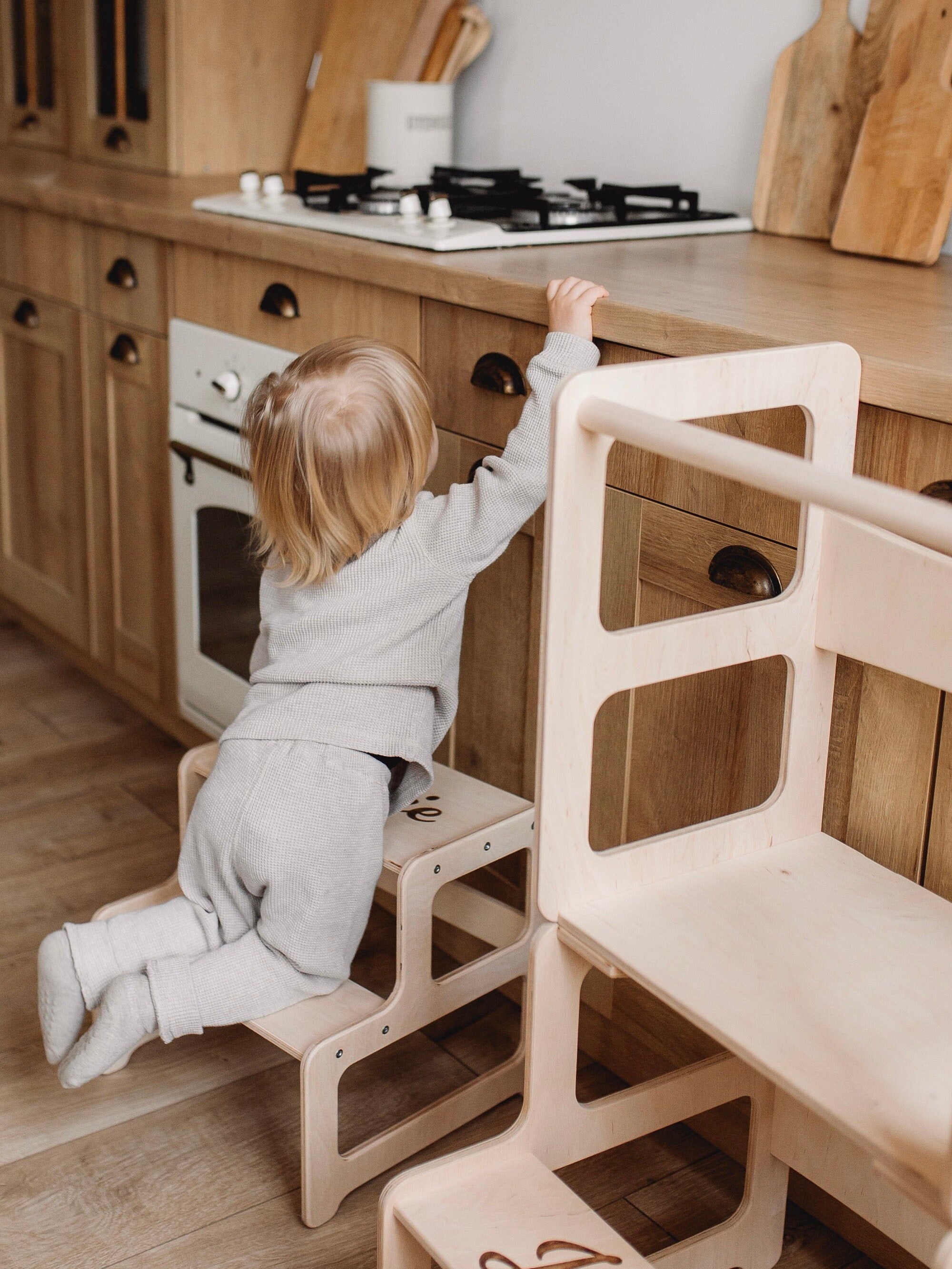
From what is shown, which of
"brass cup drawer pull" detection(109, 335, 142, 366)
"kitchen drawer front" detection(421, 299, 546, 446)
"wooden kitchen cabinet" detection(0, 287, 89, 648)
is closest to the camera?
"kitchen drawer front" detection(421, 299, 546, 446)

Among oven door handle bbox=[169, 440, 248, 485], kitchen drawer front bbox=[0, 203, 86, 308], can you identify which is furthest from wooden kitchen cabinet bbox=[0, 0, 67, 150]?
oven door handle bbox=[169, 440, 248, 485]

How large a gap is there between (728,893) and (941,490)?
353mm

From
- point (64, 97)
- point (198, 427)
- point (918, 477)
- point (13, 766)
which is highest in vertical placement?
point (64, 97)

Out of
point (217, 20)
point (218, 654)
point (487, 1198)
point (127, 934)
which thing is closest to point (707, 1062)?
point (487, 1198)

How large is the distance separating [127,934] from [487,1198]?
497 millimetres

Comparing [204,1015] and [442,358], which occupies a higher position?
[442,358]

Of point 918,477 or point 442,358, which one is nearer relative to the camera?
point 918,477

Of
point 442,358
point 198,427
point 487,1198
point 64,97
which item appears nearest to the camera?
point 487,1198

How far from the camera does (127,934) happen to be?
133 cm

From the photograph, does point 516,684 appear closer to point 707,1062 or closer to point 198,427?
point 707,1062

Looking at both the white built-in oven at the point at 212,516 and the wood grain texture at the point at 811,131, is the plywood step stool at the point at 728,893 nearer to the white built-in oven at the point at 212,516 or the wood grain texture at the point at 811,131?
the wood grain texture at the point at 811,131

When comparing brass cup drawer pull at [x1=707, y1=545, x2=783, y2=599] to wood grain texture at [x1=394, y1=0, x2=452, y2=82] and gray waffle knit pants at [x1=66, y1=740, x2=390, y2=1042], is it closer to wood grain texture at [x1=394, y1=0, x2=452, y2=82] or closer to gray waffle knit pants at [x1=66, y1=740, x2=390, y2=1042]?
gray waffle knit pants at [x1=66, y1=740, x2=390, y2=1042]

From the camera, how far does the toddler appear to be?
127 cm

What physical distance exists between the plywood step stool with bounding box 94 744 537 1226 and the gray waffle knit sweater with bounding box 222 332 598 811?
0.10 meters
